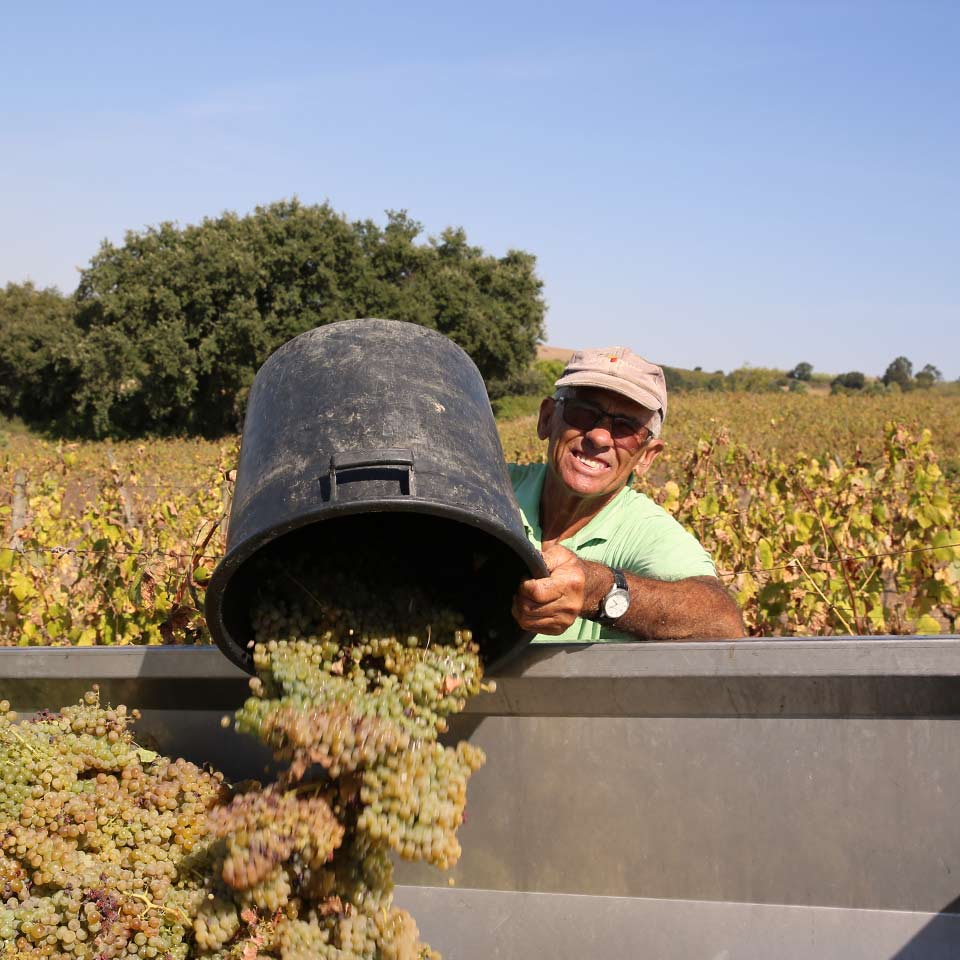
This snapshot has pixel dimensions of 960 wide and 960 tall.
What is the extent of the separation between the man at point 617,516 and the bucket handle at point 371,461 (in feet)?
1.70

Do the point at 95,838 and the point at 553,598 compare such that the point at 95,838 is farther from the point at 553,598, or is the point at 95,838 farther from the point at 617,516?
the point at 617,516

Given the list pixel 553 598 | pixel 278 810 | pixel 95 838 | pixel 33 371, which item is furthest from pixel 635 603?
pixel 33 371

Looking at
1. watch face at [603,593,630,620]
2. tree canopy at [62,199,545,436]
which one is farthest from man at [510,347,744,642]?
tree canopy at [62,199,545,436]

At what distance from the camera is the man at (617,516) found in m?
2.17

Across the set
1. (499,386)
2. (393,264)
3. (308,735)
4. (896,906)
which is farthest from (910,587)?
(499,386)

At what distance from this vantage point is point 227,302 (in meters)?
33.3

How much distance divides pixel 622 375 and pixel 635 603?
665mm

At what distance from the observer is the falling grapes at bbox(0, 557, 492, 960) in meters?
1.69

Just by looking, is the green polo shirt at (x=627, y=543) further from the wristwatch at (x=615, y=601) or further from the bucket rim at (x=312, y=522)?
the bucket rim at (x=312, y=522)

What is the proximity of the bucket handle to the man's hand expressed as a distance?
32 cm

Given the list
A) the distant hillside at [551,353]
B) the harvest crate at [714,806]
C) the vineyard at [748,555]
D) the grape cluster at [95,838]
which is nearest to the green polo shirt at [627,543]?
the harvest crate at [714,806]

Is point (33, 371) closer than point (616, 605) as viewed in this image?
No

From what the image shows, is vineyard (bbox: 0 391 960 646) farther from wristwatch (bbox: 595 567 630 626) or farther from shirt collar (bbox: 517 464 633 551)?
wristwatch (bbox: 595 567 630 626)

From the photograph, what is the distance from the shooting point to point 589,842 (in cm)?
194
